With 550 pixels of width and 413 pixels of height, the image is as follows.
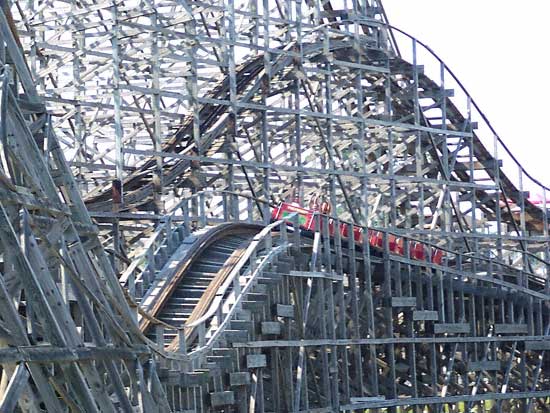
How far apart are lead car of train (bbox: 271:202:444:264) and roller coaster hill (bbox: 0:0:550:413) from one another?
51 millimetres

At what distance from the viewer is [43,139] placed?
48.1 ft

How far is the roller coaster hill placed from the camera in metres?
13.9

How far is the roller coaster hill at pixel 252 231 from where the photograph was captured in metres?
13.9

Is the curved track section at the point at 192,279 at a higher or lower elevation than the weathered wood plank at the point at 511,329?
higher

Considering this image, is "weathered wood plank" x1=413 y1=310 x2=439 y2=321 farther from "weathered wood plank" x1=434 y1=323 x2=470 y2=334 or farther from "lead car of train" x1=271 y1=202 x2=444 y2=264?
"lead car of train" x1=271 y1=202 x2=444 y2=264

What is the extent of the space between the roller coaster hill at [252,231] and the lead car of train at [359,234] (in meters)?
0.05

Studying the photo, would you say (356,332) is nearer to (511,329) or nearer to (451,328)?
(451,328)

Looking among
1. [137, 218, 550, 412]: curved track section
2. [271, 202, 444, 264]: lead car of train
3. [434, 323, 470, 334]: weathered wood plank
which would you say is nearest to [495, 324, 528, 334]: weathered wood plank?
[137, 218, 550, 412]: curved track section

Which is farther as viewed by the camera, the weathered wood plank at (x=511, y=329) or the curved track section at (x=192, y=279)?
the weathered wood plank at (x=511, y=329)

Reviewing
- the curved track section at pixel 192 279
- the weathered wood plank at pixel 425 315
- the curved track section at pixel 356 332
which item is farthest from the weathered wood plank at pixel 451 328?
the curved track section at pixel 192 279

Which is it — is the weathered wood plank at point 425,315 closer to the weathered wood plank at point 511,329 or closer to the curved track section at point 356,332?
A: the curved track section at point 356,332

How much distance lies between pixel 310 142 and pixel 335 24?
3145mm

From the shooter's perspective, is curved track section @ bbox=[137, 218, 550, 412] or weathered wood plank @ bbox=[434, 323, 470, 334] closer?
curved track section @ bbox=[137, 218, 550, 412]

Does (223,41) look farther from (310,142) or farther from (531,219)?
(531,219)
